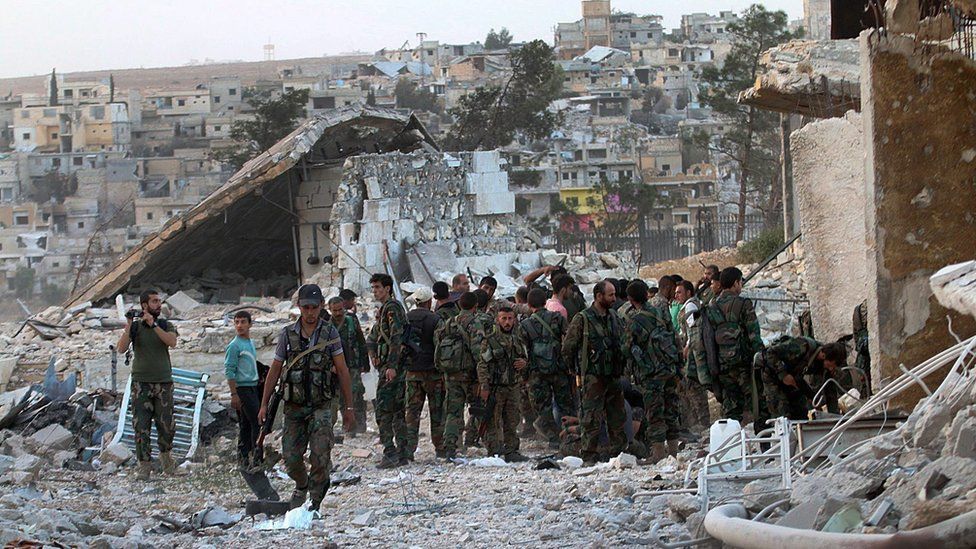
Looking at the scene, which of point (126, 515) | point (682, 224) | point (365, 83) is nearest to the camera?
point (126, 515)

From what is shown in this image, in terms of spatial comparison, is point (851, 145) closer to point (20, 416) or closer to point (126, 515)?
point (126, 515)

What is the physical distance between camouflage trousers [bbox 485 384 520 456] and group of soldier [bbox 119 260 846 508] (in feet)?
0.04

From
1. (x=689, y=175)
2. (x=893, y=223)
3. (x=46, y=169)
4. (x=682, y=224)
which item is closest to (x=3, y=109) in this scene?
(x=46, y=169)

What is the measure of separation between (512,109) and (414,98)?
191 feet

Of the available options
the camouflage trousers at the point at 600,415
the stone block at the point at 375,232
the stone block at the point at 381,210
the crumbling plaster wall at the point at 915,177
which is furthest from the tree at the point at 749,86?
the crumbling plaster wall at the point at 915,177

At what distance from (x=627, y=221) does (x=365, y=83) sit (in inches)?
2375

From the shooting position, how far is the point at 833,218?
12.8 meters

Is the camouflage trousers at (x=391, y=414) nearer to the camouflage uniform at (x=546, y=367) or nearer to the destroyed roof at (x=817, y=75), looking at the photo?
the camouflage uniform at (x=546, y=367)

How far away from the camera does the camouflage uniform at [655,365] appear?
36.5 ft

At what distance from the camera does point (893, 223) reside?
9.04m

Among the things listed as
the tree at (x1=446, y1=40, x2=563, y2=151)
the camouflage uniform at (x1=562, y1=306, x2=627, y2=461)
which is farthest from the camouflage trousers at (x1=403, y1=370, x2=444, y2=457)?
the tree at (x1=446, y1=40, x2=563, y2=151)

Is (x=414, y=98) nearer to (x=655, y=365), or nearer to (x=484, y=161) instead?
(x=484, y=161)

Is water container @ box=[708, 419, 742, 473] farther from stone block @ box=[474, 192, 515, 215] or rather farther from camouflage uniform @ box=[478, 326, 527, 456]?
stone block @ box=[474, 192, 515, 215]


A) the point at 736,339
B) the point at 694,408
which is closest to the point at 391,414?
the point at 736,339
